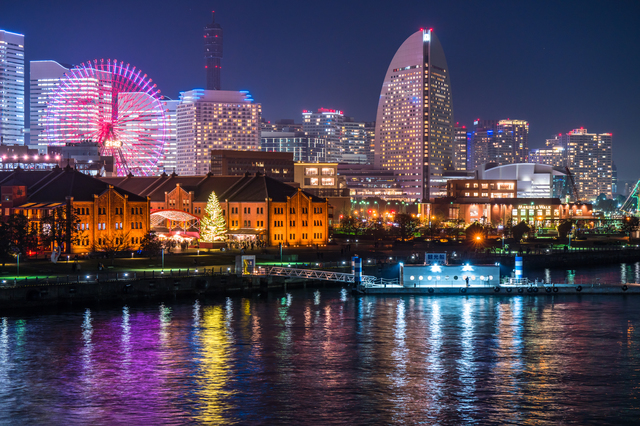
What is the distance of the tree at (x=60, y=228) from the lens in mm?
106500

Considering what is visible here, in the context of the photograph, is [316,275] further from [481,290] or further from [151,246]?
[151,246]

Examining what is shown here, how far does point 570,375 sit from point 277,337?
80.9ft

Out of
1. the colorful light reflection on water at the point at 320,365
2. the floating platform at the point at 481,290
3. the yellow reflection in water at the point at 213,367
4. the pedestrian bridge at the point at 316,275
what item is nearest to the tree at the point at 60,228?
the pedestrian bridge at the point at 316,275

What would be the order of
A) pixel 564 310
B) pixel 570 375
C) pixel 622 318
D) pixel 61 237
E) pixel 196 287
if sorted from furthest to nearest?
pixel 61 237, pixel 196 287, pixel 564 310, pixel 622 318, pixel 570 375

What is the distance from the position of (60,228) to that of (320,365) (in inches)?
2605

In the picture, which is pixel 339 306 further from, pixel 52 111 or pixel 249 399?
pixel 52 111

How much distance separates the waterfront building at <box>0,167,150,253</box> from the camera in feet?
370

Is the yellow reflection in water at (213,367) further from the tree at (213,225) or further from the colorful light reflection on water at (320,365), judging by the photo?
the tree at (213,225)

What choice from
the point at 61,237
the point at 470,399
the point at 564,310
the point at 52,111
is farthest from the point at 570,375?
the point at 52,111

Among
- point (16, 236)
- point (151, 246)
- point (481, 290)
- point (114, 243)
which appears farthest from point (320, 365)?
point (114, 243)

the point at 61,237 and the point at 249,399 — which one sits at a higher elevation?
the point at 61,237

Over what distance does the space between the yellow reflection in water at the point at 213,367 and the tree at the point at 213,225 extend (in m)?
55.8

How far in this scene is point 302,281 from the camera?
326ft

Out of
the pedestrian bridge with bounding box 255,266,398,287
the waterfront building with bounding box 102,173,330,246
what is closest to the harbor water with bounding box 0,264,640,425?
the pedestrian bridge with bounding box 255,266,398,287
